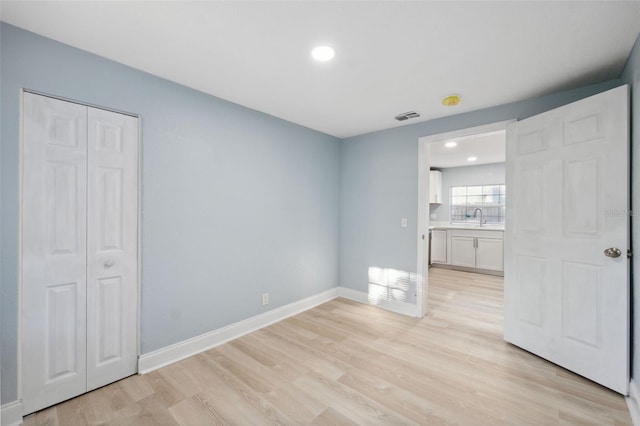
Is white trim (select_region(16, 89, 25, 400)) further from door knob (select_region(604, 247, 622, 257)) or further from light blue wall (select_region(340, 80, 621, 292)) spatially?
door knob (select_region(604, 247, 622, 257))

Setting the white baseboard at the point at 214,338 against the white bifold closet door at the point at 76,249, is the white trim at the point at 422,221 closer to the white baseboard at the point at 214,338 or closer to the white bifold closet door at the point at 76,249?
the white baseboard at the point at 214,338

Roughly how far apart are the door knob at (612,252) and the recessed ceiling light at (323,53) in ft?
8.07

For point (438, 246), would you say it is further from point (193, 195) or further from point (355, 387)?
point (193, 195)

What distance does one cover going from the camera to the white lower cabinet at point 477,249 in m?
5.46

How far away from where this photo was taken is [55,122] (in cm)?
182

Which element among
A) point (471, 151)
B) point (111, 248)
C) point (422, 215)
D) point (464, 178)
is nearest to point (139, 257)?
point (111, 248)

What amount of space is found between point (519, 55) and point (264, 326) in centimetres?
340

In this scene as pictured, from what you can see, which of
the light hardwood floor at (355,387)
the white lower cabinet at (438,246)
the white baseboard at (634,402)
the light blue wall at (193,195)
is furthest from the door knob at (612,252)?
the white lower cabinet at (438,246)

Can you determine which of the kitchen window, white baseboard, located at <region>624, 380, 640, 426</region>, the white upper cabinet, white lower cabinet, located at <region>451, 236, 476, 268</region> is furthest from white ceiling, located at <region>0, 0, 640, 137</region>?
the kitchen window

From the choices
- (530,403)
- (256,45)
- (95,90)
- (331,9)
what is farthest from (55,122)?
(530,403)

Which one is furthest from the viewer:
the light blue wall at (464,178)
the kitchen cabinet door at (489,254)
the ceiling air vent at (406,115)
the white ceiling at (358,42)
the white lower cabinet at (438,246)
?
the light blue wall at (464,178)

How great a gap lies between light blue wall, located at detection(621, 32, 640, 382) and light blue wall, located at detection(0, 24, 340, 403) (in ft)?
9.74

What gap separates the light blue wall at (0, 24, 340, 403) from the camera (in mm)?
1674

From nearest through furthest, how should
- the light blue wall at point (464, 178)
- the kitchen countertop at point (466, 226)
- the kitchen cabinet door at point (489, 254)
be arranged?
the kitchen cabinet door at point (489, 254) → the kitchen countertop at point (466, 226) → the light blue wall at point (464, 178)
